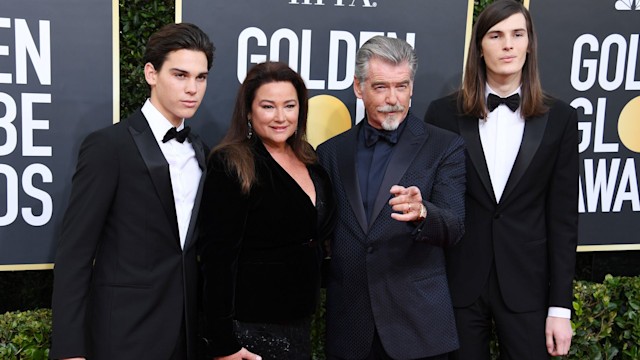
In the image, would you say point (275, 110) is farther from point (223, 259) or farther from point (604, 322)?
point (604, 322)

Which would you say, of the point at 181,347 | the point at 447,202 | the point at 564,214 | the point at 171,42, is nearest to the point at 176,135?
the point at 171,42

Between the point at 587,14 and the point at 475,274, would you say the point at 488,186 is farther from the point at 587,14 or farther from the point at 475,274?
the point at 587,14

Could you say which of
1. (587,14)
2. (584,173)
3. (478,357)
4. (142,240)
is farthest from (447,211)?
(587,14)

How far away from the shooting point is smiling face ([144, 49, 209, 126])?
233cm

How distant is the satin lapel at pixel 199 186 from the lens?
2352mm

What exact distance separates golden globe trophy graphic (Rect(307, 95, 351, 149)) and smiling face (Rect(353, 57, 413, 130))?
34.1 inches

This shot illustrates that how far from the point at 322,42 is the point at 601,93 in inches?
61.2

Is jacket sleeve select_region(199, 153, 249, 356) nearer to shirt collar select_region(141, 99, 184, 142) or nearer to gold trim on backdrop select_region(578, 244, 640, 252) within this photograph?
shirt collar select_region(141, 99, 184, 142)

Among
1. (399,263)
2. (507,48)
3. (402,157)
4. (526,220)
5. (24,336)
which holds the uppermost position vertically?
(507,48)

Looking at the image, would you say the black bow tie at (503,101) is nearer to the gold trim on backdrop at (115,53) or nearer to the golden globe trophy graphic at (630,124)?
the golden globe trophy graphic at (630,124)

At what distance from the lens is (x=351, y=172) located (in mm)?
2451

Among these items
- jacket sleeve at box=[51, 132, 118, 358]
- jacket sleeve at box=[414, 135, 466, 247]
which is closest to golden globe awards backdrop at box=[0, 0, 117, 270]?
jacket sleeve at box=[51, 132, 118, 358]

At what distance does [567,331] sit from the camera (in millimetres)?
2625

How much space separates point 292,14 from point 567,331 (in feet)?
6.28
